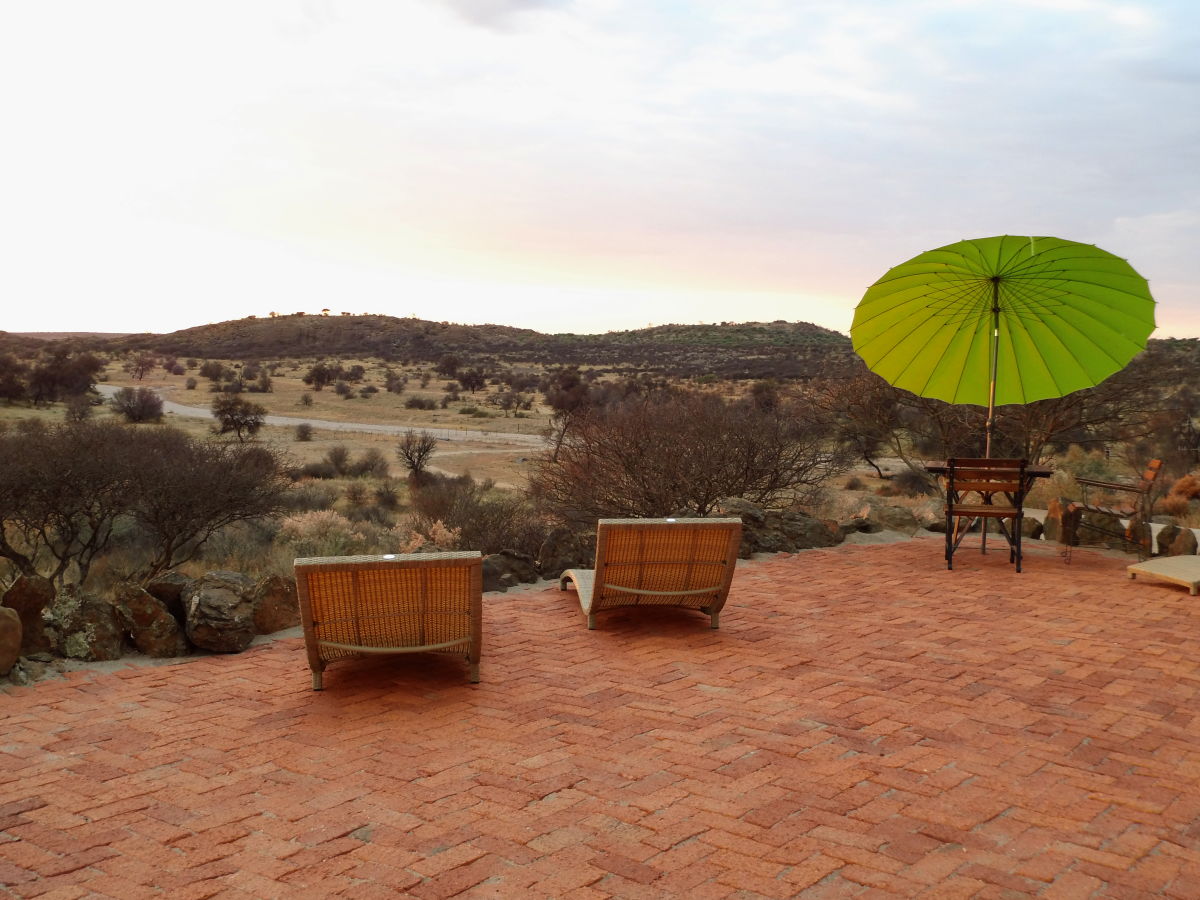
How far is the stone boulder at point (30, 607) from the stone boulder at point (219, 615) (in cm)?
79

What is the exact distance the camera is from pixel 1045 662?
5691 mm

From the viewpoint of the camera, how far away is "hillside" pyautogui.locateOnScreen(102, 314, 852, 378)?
78625 mm

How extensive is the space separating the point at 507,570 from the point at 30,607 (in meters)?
3.60

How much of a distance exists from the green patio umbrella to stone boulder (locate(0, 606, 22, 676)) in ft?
24.0

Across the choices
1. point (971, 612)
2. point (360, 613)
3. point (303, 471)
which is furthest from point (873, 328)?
point (303, 471)

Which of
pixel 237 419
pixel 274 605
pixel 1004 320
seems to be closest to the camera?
pixel 274 605

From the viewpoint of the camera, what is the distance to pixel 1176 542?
9211 mm

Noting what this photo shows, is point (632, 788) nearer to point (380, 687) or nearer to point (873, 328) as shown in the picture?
point (380, 687)

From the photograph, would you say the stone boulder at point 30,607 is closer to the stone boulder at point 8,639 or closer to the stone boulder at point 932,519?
the stone boulder at point 8,639

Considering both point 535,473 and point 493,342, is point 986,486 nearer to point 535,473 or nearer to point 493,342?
point 535,473

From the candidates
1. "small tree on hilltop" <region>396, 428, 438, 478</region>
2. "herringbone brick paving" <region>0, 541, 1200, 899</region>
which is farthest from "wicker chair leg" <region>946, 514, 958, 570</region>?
"small tree on hilltop" <region>396, 428, 438, 478</region>

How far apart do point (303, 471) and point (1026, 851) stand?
24322 millimetres

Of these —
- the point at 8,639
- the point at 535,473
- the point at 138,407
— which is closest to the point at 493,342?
the point at 138,407

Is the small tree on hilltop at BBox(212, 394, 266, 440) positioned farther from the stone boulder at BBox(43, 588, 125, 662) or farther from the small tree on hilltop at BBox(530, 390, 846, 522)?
the stone boulder at BBox(43, 588, 125, 662)
